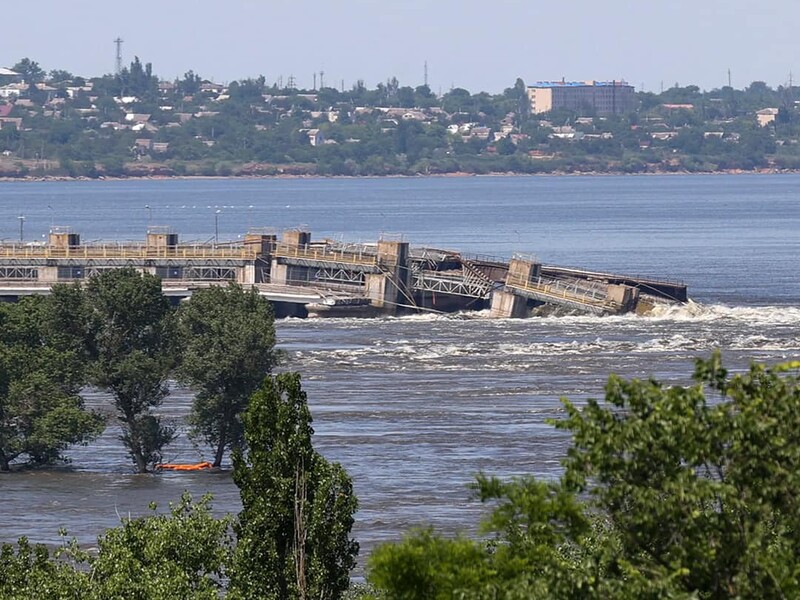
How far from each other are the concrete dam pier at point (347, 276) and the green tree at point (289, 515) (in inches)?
2544

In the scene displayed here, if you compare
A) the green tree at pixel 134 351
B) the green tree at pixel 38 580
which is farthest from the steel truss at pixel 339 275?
the green tree at pixel 38 580

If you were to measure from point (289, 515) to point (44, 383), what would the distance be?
24420 millimetres

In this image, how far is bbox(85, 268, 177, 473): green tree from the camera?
1837 inches

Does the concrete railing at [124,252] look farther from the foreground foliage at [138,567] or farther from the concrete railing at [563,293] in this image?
the foreground foliage at [138,567]

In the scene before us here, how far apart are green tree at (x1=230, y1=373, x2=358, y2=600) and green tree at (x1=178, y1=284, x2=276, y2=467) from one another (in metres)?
21.9

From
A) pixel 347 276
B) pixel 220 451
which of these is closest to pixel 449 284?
pixel 347 276

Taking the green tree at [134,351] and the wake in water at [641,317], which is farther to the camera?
the wake in water at [641,317]

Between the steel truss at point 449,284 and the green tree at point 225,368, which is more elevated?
the green tree at point 225,368

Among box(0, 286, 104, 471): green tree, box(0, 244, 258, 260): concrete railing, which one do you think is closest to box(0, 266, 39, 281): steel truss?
box(0, 244, 258, 260): concrete railing

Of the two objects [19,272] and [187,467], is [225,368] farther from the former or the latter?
[19,272]

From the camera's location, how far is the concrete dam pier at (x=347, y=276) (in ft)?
294

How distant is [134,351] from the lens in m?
47.1

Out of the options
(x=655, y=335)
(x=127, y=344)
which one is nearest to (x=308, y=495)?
(x=127, y=344)

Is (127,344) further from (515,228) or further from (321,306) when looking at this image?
(515,228)
